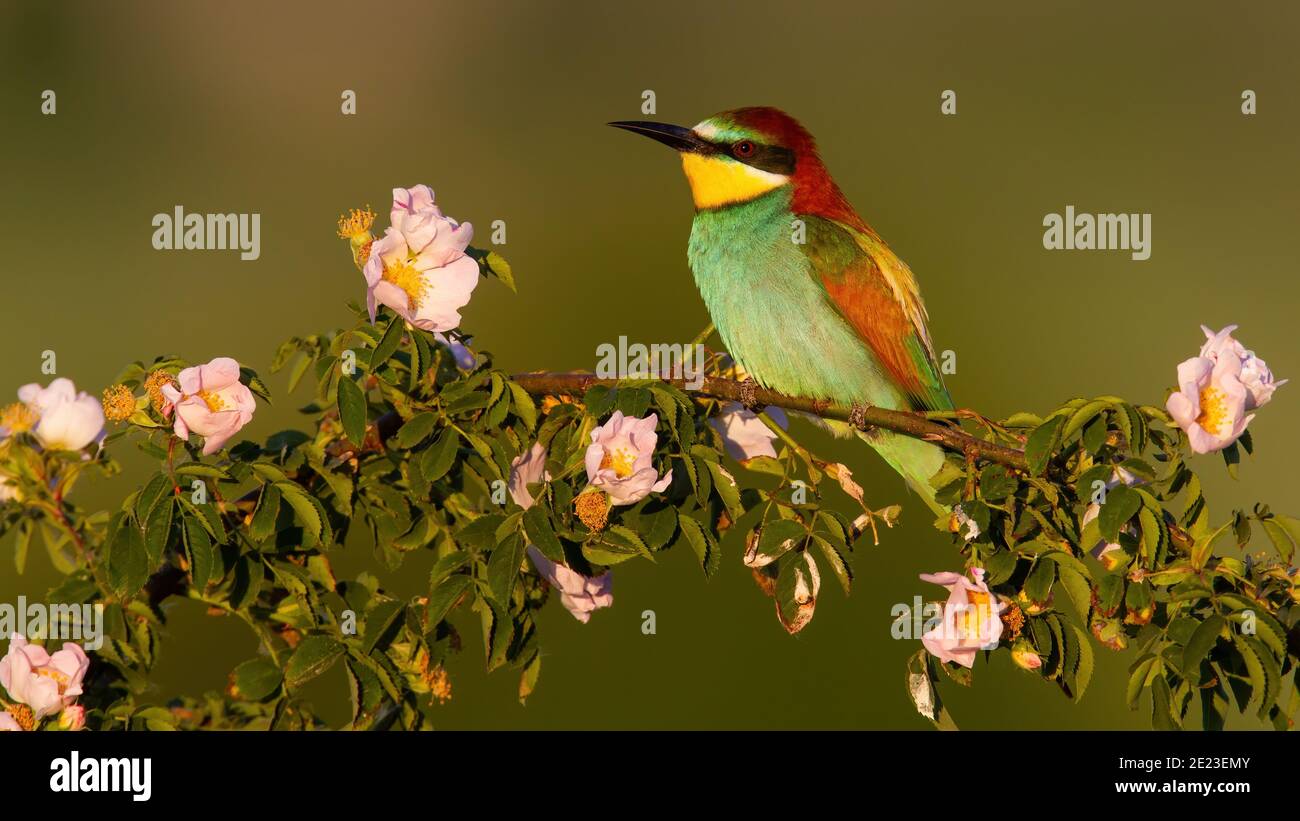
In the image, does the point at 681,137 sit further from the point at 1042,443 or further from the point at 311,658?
the point at 311,658

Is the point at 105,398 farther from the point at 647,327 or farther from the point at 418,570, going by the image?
the point at 647,327

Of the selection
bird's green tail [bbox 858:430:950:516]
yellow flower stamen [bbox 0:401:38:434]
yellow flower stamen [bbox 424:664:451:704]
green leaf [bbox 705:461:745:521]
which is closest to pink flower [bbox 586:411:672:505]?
green leaf [bbox 705:461:745:521]

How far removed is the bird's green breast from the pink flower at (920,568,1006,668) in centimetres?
128

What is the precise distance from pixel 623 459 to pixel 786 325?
4.26ft

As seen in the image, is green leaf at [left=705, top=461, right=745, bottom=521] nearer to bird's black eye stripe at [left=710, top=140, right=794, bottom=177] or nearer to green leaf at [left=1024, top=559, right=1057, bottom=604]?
green leaf at [left=1024, top=559, right=1057, bottom=604]

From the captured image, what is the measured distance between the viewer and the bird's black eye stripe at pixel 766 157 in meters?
2.86

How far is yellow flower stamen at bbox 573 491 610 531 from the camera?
1475 mm

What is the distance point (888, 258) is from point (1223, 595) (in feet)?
4.85

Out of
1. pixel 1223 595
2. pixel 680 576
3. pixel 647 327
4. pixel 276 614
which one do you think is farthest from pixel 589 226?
pixel 1223 595

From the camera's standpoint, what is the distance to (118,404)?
1.47 meters

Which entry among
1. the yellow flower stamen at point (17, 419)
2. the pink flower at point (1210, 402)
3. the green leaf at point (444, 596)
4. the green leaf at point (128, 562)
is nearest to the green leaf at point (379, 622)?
the green leaf at point (444, 596)

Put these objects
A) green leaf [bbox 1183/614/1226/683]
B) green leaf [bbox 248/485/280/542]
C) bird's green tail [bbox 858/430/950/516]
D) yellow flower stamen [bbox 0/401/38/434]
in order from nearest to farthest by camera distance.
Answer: green leaf [bbox 1183/614/1226/683] < green leaf [bbox 248/485/280/542] < yellow flower stamen [bbox 0/401/38/434] < bird's green tail [bbox 858/430/950/516]

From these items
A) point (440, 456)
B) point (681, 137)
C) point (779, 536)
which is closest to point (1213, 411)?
point (779, 536)

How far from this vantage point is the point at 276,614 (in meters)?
1.65
